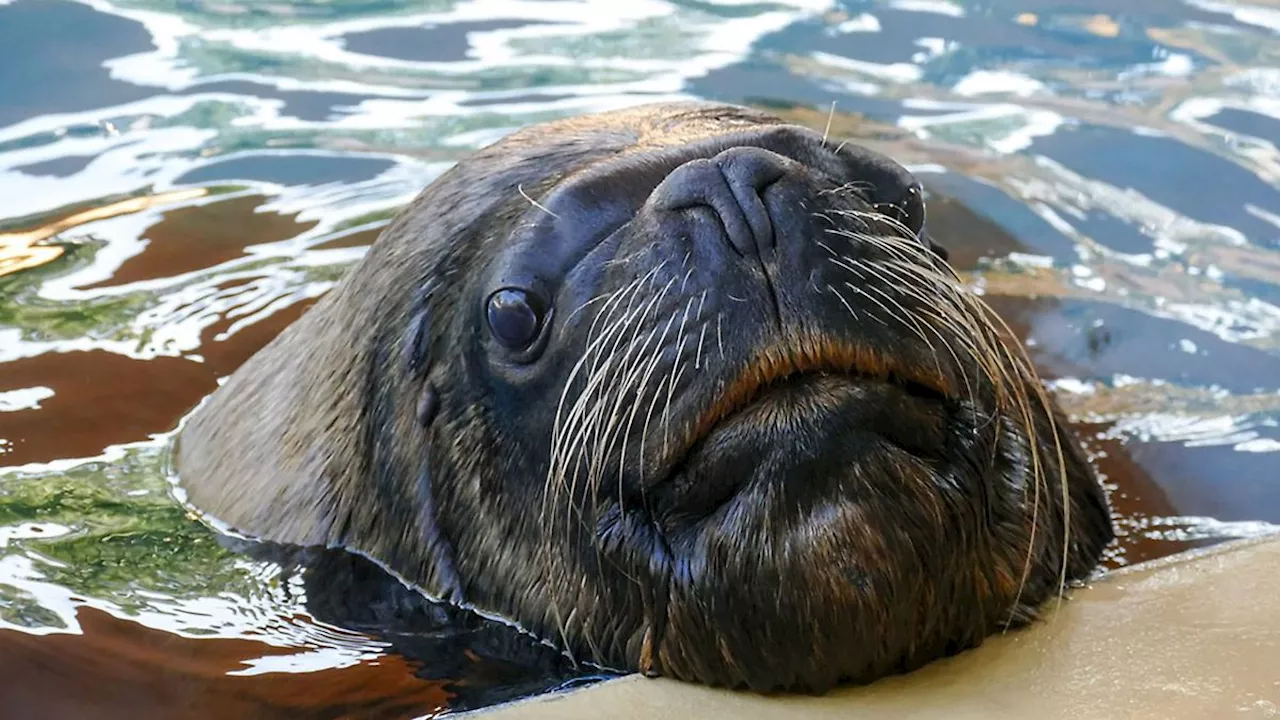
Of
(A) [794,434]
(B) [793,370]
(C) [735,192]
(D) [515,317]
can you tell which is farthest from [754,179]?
(D) [515,317]

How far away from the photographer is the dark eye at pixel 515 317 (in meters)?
2.96

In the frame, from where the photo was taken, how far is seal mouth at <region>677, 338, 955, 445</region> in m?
2.58

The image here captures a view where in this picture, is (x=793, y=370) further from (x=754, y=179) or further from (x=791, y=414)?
(x=754, y=179)

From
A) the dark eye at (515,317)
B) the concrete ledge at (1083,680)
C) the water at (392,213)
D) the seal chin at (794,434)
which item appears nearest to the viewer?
the seal chin at (794,434)

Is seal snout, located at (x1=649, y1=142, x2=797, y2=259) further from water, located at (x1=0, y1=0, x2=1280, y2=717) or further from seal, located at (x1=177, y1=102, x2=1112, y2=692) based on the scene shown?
Result: water, located at (x1=0, y1=0, x2=1280, y2=717)

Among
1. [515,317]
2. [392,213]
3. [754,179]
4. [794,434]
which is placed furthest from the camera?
[392,213]

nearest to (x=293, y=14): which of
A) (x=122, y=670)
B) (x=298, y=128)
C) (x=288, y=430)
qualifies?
(x=298, y=128)

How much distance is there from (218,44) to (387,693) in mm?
6091

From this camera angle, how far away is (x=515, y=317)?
9.73ft

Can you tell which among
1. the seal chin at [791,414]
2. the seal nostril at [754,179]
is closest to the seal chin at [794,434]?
the seal chin at [791,414]

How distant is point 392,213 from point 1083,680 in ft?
13.7

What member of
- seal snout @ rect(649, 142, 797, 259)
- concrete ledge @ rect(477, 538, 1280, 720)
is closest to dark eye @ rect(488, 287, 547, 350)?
seal snout @ rect(649, 142, 797, 259)

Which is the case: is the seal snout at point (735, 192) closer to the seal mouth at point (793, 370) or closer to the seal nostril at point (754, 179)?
the seal nostril at point (754, 179)

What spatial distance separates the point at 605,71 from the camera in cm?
837
